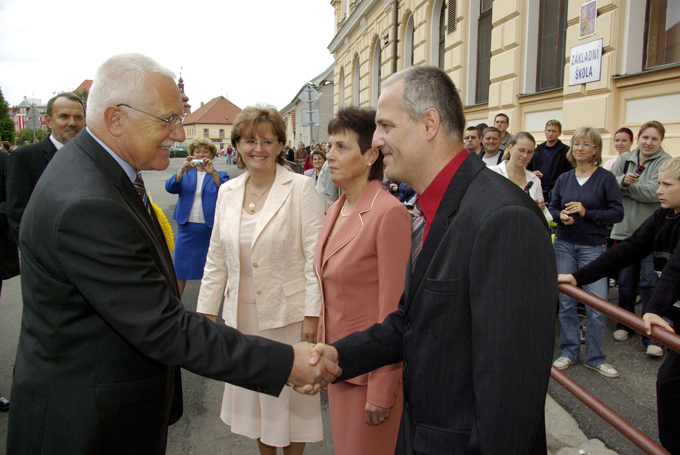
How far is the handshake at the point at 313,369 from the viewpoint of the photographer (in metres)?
1.93

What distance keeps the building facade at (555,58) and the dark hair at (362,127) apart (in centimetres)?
474

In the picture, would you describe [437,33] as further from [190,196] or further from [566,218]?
[190,196]

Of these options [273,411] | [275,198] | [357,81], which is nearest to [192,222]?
[275,198]

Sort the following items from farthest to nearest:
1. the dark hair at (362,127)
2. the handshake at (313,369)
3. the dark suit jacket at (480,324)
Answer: the dark hair at (362,127) < the handshake at (313,369) < the dark suit jacket at (480,324)

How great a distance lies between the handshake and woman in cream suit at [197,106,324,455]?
0.64 meters

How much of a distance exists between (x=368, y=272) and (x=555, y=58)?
744 cm

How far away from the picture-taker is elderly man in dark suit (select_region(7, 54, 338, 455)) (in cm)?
143

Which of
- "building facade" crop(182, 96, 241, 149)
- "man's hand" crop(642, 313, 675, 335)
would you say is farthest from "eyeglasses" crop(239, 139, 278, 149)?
"building facade" crop(182, 96, 241, 149)

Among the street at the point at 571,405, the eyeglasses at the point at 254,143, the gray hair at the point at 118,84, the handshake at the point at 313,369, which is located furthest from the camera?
the street at the point at 571,405

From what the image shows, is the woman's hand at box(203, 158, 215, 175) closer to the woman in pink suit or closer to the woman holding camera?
the woman holding camera

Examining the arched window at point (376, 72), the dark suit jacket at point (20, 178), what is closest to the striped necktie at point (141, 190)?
the dark suit jacket at point (20, 178)

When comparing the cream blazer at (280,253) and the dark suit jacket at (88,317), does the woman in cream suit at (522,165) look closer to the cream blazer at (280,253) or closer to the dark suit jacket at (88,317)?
the cream blazer at (280,253)

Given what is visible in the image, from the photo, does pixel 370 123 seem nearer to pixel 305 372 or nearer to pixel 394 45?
pixel 305 372

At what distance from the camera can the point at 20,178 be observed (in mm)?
3479
